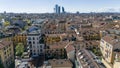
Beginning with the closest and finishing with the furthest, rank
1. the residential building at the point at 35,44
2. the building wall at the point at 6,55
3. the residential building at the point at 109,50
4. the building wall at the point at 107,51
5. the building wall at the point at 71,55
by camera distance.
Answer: the building wall at the point at 6,55, the residential building at the point at 109,50, the building wall at the point at 71,55, the building wall at the point at 107,51, the residential building at the point at 35,44

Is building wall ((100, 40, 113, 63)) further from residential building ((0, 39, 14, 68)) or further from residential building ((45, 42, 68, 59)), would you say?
residential building ((0, 39, 14, 68))

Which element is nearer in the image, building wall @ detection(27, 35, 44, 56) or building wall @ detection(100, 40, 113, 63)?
building wall @ detection(100, 40, 113, 63)

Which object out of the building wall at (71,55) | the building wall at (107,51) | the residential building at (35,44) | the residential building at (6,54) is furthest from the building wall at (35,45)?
the building wall at (107,51)

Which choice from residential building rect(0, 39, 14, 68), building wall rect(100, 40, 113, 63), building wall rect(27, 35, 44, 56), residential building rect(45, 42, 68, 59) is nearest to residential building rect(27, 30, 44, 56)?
building wall rect(27, 35, 44, 56)

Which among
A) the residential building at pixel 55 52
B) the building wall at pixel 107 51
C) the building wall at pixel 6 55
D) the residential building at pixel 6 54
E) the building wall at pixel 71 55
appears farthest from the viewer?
the residential building at pixel 55 52

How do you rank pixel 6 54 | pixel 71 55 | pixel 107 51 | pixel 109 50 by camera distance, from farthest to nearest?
pixel 107 51
pixel 109 50
pixel 71 55
pixel 6 54

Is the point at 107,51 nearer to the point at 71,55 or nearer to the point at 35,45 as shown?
the point at 71,55

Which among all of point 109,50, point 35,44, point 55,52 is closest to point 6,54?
point 35,44

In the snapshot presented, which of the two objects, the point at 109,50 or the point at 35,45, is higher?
the point at 35,45

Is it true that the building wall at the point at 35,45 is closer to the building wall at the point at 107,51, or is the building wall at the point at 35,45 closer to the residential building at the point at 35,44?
the residential building at the point at 35,44

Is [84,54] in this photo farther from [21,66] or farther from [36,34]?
[36,34]

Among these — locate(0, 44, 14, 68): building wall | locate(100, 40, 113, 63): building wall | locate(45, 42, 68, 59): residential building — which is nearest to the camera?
locate(0, 44, 14, 68): building wall
